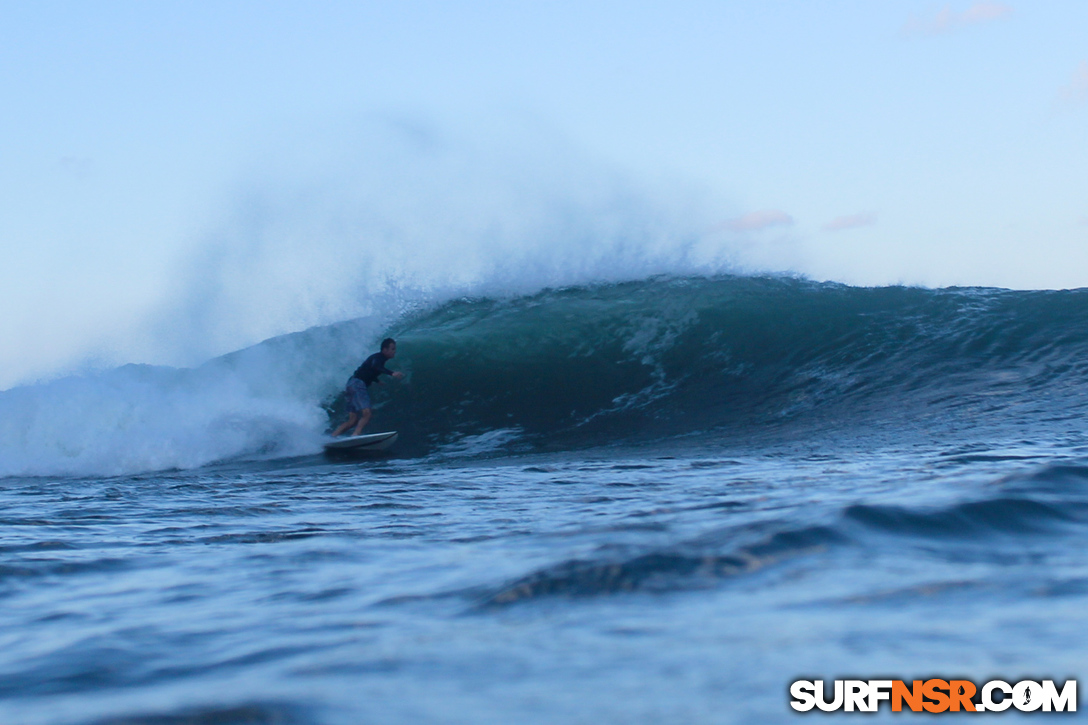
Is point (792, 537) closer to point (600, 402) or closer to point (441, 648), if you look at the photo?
point (441, 648)

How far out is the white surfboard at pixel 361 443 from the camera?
11.8 meters

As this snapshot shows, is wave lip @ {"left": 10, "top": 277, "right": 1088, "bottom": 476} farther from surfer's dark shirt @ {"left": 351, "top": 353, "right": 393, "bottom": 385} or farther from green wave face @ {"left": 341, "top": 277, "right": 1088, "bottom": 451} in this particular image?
surfer's dark shirt @ {"left": 351, "top": 353, "right": 393, "bottom": 385}

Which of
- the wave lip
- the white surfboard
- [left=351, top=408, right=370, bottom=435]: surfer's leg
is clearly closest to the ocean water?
the wave lip

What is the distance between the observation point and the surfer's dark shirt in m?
12.2

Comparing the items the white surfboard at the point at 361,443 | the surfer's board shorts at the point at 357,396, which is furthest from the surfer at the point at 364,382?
the white surfboard at the point at 361,443

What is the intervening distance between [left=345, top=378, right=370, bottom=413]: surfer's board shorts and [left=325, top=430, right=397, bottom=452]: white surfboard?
1.29 feet

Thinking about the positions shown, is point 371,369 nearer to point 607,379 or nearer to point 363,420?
point 363,420

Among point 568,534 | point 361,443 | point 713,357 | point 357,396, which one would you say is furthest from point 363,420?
point 568,534

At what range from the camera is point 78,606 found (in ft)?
13.9

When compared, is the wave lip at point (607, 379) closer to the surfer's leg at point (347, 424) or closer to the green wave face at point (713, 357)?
the green wave face at point (713, 357)

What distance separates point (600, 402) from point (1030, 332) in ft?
18.6

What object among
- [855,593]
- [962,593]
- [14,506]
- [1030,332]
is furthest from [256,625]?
[1030,332]

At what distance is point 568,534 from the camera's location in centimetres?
512

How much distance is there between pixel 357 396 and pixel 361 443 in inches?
25.8
